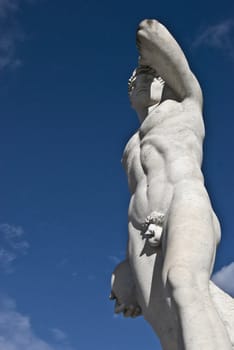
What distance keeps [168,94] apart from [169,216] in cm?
240

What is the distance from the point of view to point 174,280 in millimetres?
6035

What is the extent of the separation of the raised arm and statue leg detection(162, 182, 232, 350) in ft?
5.70

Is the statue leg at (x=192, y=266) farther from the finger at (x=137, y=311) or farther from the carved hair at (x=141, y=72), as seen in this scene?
the carved hair at (x=141, y=72)

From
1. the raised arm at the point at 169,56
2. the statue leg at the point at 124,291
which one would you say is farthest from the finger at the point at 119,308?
the raised arm at the point at 169,56

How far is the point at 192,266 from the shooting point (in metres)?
6.15

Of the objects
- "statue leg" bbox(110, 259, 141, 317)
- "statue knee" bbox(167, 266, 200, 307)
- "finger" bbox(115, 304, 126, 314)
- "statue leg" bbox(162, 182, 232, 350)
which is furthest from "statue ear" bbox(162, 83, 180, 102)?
"statue knee" bbox(167, 266, 200, 307)

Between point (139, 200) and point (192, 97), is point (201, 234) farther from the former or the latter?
point (192, 97)

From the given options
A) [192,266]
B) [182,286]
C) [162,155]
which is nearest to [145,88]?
[162,155]

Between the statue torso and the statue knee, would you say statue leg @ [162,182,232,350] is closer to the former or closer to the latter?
the statue knee

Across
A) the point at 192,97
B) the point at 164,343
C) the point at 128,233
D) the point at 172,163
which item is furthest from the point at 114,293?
the point at 192,97

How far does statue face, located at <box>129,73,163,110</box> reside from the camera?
870 centimetres

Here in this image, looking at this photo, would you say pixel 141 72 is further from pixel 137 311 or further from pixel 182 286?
pixel 182 286

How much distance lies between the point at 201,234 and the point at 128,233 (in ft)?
4.15

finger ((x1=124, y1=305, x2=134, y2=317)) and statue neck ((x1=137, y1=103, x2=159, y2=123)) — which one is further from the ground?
statue neck ((x1=137, y1=103, x2=159, y2=123))
